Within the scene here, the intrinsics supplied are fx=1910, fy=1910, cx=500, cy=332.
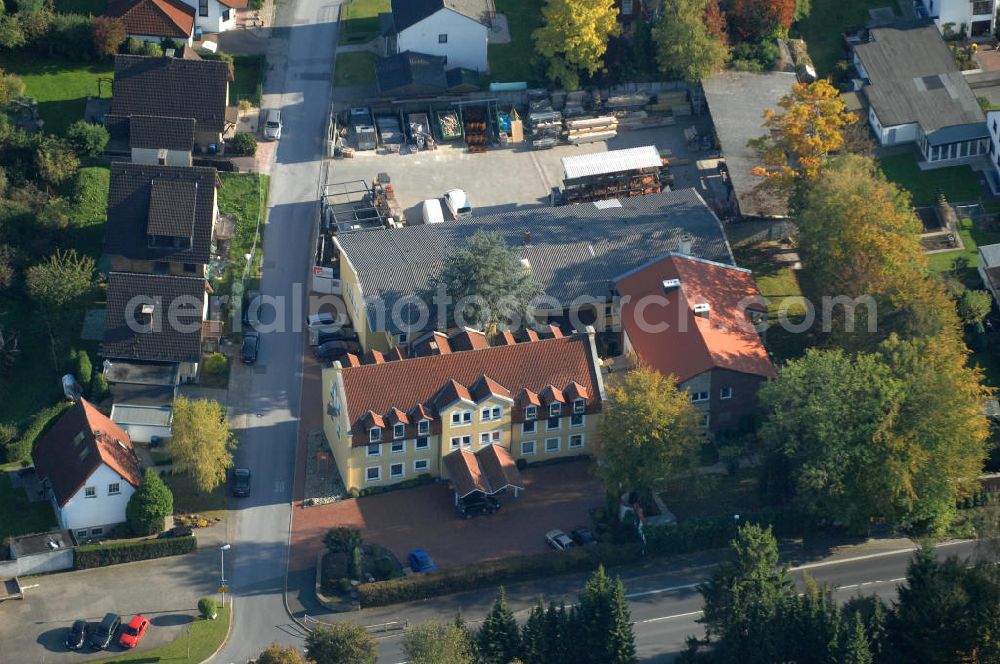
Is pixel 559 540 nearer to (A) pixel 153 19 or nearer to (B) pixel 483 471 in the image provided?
(B) pixel 483 471

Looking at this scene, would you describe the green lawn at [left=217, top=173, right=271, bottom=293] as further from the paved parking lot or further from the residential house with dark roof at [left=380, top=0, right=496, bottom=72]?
the residential house with dark roof at [left=380, top=0, right=496, bottom=72]

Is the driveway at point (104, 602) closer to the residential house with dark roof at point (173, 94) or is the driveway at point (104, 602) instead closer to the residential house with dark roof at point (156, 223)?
the residential house with dark roof at point (156, 223)

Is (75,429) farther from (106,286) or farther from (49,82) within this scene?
(49,82)

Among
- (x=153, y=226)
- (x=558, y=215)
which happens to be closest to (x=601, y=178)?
(x=558, y=215)

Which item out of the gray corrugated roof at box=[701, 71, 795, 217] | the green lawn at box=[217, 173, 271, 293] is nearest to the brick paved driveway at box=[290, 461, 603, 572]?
the green lawn at box=[217, 173, 271, 293]

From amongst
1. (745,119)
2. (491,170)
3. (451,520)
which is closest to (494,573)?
(451,520)

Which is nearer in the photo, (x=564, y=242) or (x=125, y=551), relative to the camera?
(x=125, y=551)
